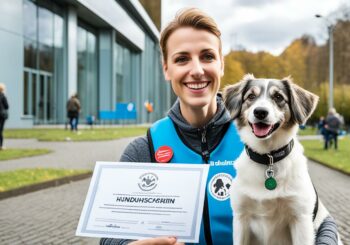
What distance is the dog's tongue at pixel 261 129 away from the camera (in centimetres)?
321

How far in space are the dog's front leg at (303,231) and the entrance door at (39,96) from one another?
32034 millimetres

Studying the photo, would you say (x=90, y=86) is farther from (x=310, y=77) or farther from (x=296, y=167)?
(x=296, y=167)

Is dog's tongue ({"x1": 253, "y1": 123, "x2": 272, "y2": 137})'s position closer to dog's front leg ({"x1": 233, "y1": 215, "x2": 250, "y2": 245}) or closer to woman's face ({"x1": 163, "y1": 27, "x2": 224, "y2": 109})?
woman's face ({"x1": 163, "y1": 27, "x2": 224, "y2": 109})

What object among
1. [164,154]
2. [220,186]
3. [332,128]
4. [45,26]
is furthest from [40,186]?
[45,26]

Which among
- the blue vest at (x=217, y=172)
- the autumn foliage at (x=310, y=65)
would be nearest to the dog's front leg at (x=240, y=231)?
the blue vest at (x=217, y=172)

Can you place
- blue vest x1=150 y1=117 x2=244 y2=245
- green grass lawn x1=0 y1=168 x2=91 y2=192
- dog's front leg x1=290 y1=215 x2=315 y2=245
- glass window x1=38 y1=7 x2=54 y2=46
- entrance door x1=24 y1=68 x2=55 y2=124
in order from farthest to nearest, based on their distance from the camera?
glass window x1=38 y1=7 x2=54 y2=46 < entrance door x1=24 y1=68 x2=55 y2=124 < green grass lawn x1=0 y1=168 x2=91 y2=192 < blue vest x1=150 y1=117 x2=244 y2=245 < dog's front leg x1=290 y1=215 x2=315 y2=245

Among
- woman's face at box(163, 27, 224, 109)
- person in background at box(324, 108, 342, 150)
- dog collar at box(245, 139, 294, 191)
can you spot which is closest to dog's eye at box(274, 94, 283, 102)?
dog collar at box(245, 139, 294, 191)

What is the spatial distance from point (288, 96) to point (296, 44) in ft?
241

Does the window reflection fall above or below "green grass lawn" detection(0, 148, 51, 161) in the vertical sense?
above

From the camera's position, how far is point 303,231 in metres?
3.07

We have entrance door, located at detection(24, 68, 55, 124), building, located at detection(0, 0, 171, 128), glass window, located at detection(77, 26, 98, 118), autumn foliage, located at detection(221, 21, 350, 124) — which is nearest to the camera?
building, located at detection(0, 0, 171, 128)

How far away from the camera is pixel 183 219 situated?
2.74 metres

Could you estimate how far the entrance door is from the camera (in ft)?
110

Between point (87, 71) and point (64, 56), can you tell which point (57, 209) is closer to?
point (64, 56)
